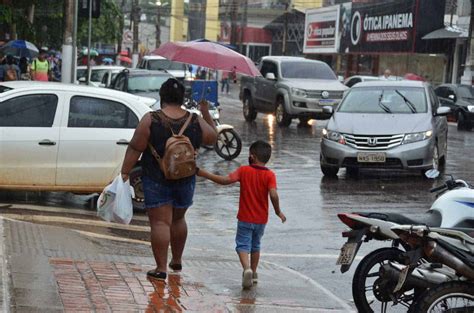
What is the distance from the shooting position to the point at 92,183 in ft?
39.2

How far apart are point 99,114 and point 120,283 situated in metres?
4.95

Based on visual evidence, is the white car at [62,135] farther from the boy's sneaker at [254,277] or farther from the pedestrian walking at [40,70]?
the pedestrian walking at [40,70]

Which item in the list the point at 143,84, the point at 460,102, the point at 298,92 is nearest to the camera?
the point at 143,84

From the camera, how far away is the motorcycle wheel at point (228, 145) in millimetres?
18438

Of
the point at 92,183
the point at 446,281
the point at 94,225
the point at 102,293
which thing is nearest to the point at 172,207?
the point at 102,293

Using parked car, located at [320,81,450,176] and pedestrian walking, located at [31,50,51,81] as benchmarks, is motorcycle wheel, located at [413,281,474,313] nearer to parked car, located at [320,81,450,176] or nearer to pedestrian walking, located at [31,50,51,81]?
parked car, located at [320,81,450,176]

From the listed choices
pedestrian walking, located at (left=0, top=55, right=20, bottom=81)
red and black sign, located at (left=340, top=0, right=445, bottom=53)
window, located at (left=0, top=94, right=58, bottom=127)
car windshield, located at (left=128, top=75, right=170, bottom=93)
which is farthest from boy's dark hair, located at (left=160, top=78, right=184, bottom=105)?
red and black sign, located at (left=340, top=0, right=445, bottom=53)

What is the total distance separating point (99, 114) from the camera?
12.1m

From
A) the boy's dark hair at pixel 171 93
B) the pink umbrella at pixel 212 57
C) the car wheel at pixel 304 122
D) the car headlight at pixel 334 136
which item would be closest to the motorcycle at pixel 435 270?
the boy's dark hair at pixel 171 93

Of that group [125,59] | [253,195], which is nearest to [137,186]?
[253,195]

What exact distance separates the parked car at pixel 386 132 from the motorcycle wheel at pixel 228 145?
92.0 inches

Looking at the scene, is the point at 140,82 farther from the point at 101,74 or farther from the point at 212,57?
the point at 212,57

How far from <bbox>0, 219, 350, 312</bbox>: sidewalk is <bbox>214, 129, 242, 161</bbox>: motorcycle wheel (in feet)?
28.8

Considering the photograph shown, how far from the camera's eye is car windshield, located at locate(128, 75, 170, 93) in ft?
72.7
